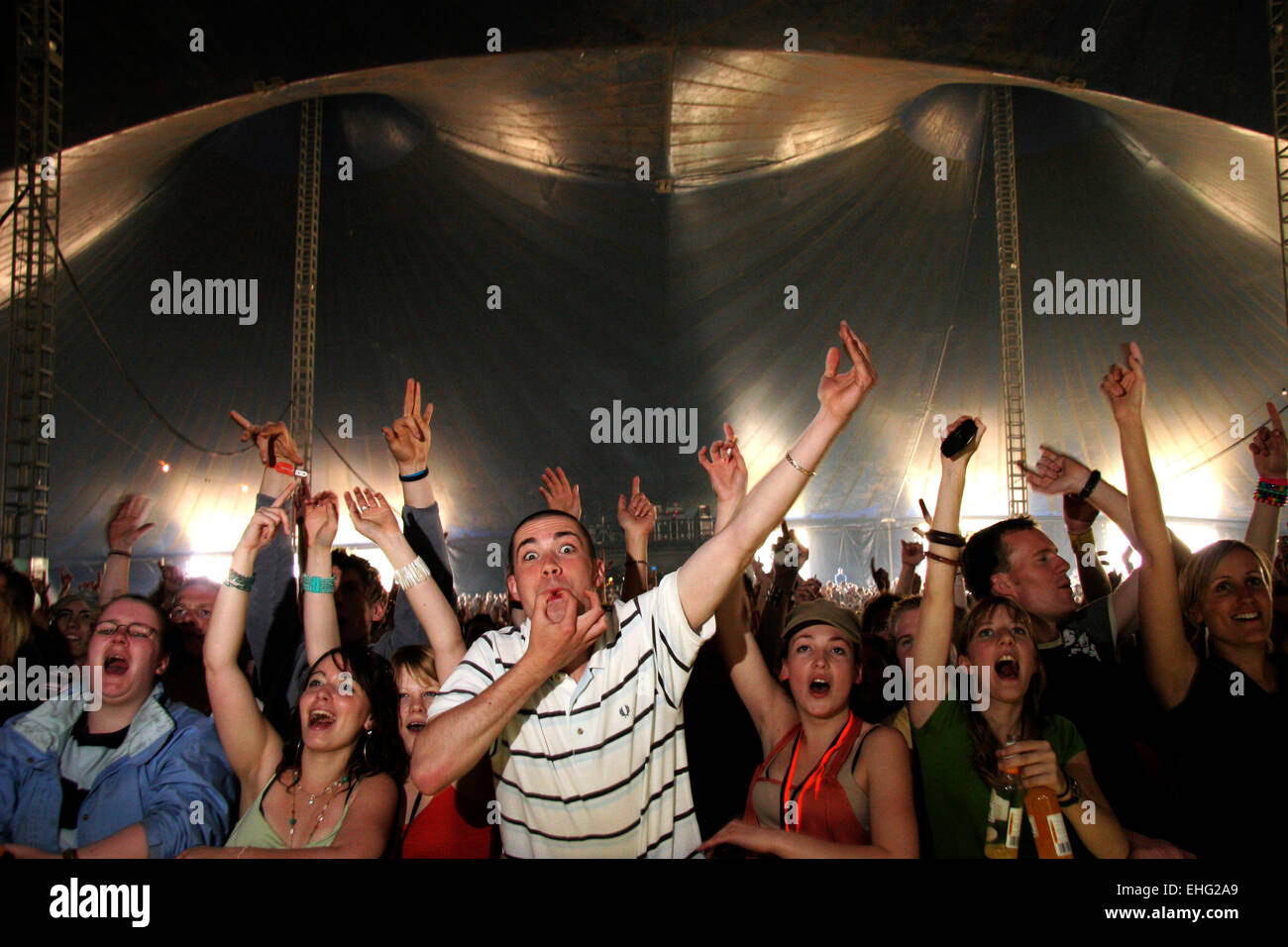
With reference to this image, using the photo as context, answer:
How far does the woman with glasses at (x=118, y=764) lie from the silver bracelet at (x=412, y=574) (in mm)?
716

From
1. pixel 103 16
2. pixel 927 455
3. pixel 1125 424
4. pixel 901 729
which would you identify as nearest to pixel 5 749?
pixel 901 729

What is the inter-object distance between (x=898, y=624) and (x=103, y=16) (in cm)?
861

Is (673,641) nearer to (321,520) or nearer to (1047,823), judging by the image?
(1047,823)

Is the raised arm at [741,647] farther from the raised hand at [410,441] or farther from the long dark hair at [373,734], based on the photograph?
the raised hand at [410,441]

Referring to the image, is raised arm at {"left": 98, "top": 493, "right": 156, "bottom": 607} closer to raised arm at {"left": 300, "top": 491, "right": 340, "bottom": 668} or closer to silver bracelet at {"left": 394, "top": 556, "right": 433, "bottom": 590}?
raised arm at {"left": 300, "top": 491, "right": 340, "bottom": 668}

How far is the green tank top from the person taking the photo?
2062 mm

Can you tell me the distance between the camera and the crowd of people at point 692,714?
5.99 ft

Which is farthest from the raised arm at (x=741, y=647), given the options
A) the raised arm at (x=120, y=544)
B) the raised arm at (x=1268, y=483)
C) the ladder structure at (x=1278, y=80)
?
the ladder structure at (x=1278, y=80)

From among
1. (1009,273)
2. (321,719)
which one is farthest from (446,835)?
(1009,273)

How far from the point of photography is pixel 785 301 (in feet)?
50.1

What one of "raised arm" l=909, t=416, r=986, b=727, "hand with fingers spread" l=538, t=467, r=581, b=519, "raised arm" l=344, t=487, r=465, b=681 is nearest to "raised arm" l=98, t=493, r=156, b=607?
"hand with fingers spread" l=538, t=467, r=581, b=519

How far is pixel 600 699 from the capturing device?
1.84m

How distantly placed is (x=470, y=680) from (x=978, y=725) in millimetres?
1259
